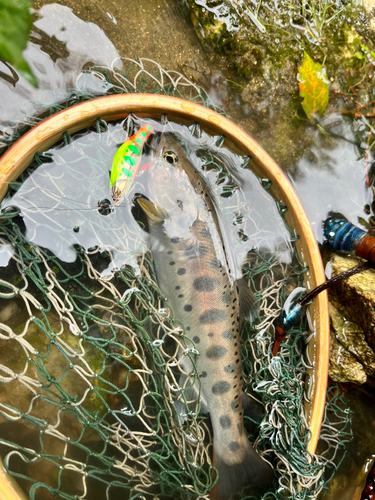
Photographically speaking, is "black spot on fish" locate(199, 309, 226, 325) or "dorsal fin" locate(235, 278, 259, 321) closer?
"black spot on fish" locate(199, 309, 226, 325)

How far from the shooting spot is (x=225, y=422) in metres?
2.63

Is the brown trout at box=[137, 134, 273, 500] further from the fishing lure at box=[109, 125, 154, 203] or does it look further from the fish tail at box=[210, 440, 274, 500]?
the fishing lure at box=[109, 125, 154, 203]

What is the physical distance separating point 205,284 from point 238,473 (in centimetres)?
139

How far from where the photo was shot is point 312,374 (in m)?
2.80

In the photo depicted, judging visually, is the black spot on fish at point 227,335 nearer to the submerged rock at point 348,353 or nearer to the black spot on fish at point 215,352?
the black spot on fish at point 215,352

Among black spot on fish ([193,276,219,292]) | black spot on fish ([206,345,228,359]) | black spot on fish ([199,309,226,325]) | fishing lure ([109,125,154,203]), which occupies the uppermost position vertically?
fishing lure ([109,125,154,203])

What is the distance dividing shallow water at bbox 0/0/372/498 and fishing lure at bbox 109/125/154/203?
15 cm

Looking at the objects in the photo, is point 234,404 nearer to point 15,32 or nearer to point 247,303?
point 247,303

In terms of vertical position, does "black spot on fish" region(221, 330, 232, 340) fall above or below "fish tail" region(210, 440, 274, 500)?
above

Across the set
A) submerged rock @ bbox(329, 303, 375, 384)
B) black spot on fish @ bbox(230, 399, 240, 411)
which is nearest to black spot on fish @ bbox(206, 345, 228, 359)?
black spot on fish @ bbox(230, 399, 240, 411)

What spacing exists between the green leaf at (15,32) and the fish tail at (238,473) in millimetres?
3263

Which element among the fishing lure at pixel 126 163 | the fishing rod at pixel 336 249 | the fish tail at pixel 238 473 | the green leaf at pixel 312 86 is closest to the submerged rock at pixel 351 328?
the fishing rod at pixel 336 249

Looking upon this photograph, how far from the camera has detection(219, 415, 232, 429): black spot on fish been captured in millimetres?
2631

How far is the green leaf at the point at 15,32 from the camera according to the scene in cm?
282
